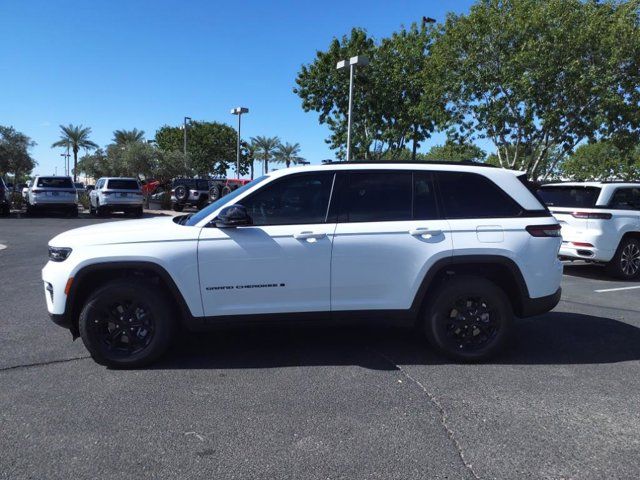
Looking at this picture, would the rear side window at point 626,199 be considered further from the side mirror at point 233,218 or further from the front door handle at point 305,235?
the side mirror at point 233,218

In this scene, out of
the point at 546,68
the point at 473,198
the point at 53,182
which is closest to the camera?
the point at 473,198

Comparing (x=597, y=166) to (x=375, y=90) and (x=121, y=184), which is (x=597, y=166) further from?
(x=121, y=184)

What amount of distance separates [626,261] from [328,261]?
735 centimetres

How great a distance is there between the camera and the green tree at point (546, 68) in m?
17.0

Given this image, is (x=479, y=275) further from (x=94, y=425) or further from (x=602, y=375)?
(x=94, y=425)

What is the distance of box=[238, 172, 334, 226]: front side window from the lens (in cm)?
455

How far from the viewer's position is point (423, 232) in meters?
4.56

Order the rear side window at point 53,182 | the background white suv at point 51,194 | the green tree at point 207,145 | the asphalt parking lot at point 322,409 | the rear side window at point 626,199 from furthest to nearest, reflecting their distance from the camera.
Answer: the green tree at point 207,145, the rear side window at point 53,182, the background white suv at point 51,194, the rear side window at point 626,199, the asphalt parking lot at point 322,409

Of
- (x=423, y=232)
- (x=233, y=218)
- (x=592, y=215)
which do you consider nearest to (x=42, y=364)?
(x=233, y=218)

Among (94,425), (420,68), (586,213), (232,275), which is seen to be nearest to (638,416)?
(232,275)

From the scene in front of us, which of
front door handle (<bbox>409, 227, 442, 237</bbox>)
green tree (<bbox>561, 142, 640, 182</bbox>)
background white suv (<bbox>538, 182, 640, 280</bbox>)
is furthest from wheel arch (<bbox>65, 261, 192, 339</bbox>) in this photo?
green tree (<bbox>561, 142, 640, 182</bbox>)

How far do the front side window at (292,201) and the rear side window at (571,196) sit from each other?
651 cm

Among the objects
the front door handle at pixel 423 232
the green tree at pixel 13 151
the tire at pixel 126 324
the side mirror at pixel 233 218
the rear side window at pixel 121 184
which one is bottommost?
the tire at pixel 126 324

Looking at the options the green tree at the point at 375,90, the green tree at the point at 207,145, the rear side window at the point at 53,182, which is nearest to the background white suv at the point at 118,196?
the rear side window at the point at 53,182
